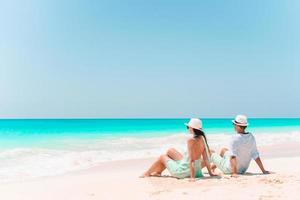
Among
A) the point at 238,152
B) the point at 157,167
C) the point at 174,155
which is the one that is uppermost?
the point at 238,152

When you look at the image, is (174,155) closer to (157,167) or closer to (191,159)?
(157,167)

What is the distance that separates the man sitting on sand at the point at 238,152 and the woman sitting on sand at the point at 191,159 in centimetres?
31

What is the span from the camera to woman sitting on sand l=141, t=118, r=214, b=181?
281 inches

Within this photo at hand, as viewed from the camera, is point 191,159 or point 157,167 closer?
point 191,159

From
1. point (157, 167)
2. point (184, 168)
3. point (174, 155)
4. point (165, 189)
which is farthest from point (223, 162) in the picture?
point (165, 189)

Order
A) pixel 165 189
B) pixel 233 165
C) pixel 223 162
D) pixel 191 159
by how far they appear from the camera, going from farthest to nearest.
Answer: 1. pixel 223 162
2. pixel 233 165
3. pixel 191 159
4. pixel 165 189

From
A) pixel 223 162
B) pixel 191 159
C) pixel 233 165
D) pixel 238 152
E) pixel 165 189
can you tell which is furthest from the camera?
pixel 223 162

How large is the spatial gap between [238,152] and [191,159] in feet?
3.25

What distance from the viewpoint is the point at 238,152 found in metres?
7.54

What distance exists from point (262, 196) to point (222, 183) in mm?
1288

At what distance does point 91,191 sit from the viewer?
21.1 feet

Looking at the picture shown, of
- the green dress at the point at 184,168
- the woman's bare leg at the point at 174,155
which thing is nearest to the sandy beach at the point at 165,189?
the green dress at the point at 184,168

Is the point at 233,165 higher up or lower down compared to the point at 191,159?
lower down

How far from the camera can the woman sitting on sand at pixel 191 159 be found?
713 centimetres
